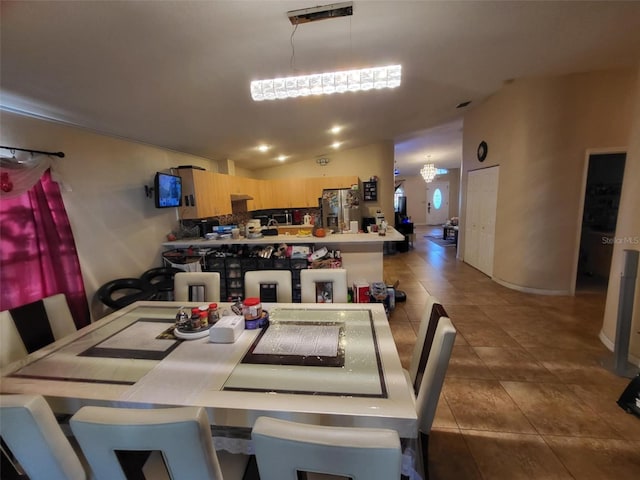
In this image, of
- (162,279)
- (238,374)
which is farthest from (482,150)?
(162,279)

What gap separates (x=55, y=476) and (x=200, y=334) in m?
0.72

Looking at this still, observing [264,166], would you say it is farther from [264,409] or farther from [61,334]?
[264,409]

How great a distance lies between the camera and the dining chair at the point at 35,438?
0.85 m

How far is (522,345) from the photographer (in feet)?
8.78

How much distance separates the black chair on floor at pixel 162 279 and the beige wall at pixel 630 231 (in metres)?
4.78

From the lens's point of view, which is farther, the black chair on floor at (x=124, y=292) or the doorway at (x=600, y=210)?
the doorway at (x=600, y=210)

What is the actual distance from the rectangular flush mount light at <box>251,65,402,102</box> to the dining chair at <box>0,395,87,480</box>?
1.93 meters

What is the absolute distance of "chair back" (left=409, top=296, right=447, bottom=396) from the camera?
145cm

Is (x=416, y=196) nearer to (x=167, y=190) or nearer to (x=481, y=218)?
(x=481, y=218)

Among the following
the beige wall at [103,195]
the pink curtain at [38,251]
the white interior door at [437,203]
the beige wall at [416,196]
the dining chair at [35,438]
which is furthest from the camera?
the beige wall at [416,196]

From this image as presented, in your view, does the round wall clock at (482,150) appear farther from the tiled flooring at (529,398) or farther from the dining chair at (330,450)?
the dining chair at (330,450)

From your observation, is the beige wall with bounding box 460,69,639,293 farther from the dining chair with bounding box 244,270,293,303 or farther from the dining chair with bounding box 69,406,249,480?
the dining chair with bounding box 69,406,249,480

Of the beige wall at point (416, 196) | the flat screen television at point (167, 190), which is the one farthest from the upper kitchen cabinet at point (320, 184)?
the beige wall at point (416, 196)

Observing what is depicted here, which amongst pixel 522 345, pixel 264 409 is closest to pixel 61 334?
pixel 264 409
